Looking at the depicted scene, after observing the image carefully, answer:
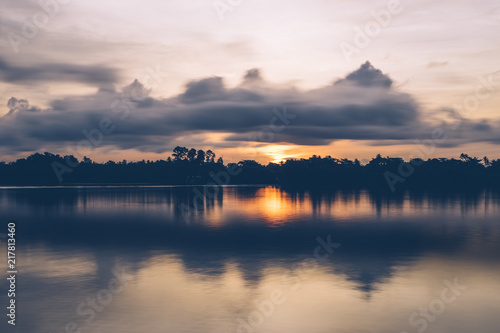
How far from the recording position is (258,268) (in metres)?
30.1

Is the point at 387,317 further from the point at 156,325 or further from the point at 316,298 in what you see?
the point at 156,325

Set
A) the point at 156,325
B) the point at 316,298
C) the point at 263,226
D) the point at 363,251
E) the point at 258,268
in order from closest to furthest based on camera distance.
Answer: the point at 156,325
the point at 316,298
the point at 258,268
the point at 363,251
the point at 263,226

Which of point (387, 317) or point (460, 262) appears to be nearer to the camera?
point (387, 317)

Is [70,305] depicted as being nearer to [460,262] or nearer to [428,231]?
[460,262]

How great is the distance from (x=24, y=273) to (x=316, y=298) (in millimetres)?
17945

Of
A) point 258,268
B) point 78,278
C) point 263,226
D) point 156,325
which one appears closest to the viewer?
point 156,325

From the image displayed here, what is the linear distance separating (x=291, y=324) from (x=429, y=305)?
23.4 ft

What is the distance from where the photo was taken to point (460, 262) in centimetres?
3250

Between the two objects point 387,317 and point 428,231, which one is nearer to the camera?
point 387,317

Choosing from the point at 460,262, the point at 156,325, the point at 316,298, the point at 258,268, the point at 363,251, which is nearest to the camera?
the point at 156,325

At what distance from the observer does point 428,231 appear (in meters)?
51.0

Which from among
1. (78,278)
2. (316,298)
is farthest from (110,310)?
(316,298)

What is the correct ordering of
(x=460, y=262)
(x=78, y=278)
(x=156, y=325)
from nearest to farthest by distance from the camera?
(x=156, y=325) < (x=78, y=278) < (x=460, y=262)

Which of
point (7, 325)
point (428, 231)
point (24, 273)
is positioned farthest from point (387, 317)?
point (428, 231)
